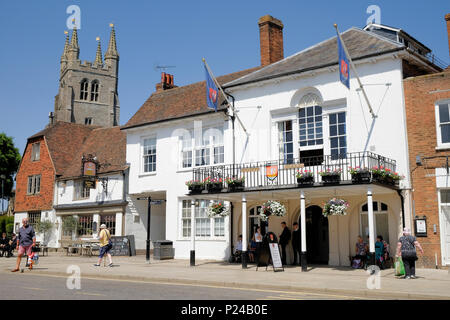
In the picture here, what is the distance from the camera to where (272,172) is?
18.0m

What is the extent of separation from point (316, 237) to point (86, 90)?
71347 mm

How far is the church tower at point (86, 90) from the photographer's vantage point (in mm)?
81562

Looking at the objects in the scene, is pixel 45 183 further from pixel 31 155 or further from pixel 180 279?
pixel 180 279

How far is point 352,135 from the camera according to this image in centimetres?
1844

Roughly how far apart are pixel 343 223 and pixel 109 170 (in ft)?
51.5

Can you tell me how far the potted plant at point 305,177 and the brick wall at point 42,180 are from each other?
21.8 metres

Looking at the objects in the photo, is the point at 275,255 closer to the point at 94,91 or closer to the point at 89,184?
the point at 89,184

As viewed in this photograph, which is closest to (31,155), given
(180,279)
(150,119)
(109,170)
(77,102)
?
(109,170)

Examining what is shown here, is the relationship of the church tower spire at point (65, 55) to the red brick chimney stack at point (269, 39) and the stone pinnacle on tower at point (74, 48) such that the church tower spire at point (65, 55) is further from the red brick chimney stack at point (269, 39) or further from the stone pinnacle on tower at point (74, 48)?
the red brick chimney stack at point (269, 39)

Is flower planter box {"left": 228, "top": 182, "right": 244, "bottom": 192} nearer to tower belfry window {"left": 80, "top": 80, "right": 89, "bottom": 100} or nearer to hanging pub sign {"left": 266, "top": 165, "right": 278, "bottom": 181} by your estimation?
hanging pub sign {"left": 266, "top": 165, "right": 278, "bottom": 181}

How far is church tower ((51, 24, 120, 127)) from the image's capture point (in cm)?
8156

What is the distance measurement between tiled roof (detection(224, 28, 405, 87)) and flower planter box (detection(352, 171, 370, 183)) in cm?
507

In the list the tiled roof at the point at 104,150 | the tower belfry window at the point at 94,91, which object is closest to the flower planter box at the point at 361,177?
the tiled roof at the point at 104,150

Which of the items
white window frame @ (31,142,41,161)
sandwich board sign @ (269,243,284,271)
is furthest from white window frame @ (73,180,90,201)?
sandwich board sign @ (269,243,284,271)
